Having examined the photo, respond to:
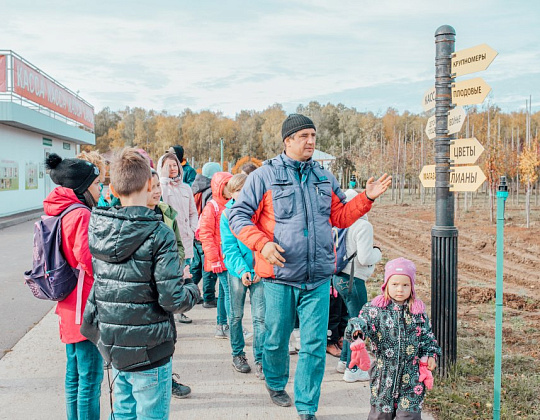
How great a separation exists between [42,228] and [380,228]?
16.6m

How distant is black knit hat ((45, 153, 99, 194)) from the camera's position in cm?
296

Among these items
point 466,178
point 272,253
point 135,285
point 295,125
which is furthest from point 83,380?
point 466,178

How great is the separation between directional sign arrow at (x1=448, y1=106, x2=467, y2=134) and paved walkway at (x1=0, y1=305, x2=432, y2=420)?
2.09 meters

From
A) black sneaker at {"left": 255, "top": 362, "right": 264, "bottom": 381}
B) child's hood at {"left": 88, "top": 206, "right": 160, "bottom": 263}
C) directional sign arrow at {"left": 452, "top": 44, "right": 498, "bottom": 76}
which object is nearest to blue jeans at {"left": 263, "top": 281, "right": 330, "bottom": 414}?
black sneaker at {"left": 255, "top": 362, "right": 264, "bottom": 381}

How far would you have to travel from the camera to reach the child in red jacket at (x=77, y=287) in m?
2.80

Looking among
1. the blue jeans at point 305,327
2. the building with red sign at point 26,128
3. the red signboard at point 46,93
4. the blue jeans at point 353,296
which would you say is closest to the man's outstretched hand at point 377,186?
the blue jeans at point 305,327

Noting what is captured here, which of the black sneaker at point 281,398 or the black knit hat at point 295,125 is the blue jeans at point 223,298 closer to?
the black sneaker at point 281,398

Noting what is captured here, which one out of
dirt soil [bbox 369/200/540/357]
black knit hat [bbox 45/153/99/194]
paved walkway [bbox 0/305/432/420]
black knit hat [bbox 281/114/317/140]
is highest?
black knit hat [bbox 281/114/317/140]

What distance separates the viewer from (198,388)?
3.86 metres

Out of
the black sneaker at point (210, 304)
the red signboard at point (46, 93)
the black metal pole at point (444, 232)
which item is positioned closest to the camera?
the black metal pole at point (444, 232)

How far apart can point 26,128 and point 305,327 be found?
22.0 metres

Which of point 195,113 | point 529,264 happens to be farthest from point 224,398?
point 195,113

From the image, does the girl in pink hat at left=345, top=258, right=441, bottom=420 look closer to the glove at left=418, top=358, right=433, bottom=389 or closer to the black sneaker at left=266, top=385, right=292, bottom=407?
the glove at left=418, top=358, right=433, bottom=389

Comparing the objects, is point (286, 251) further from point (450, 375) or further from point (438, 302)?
point (450, 375)
